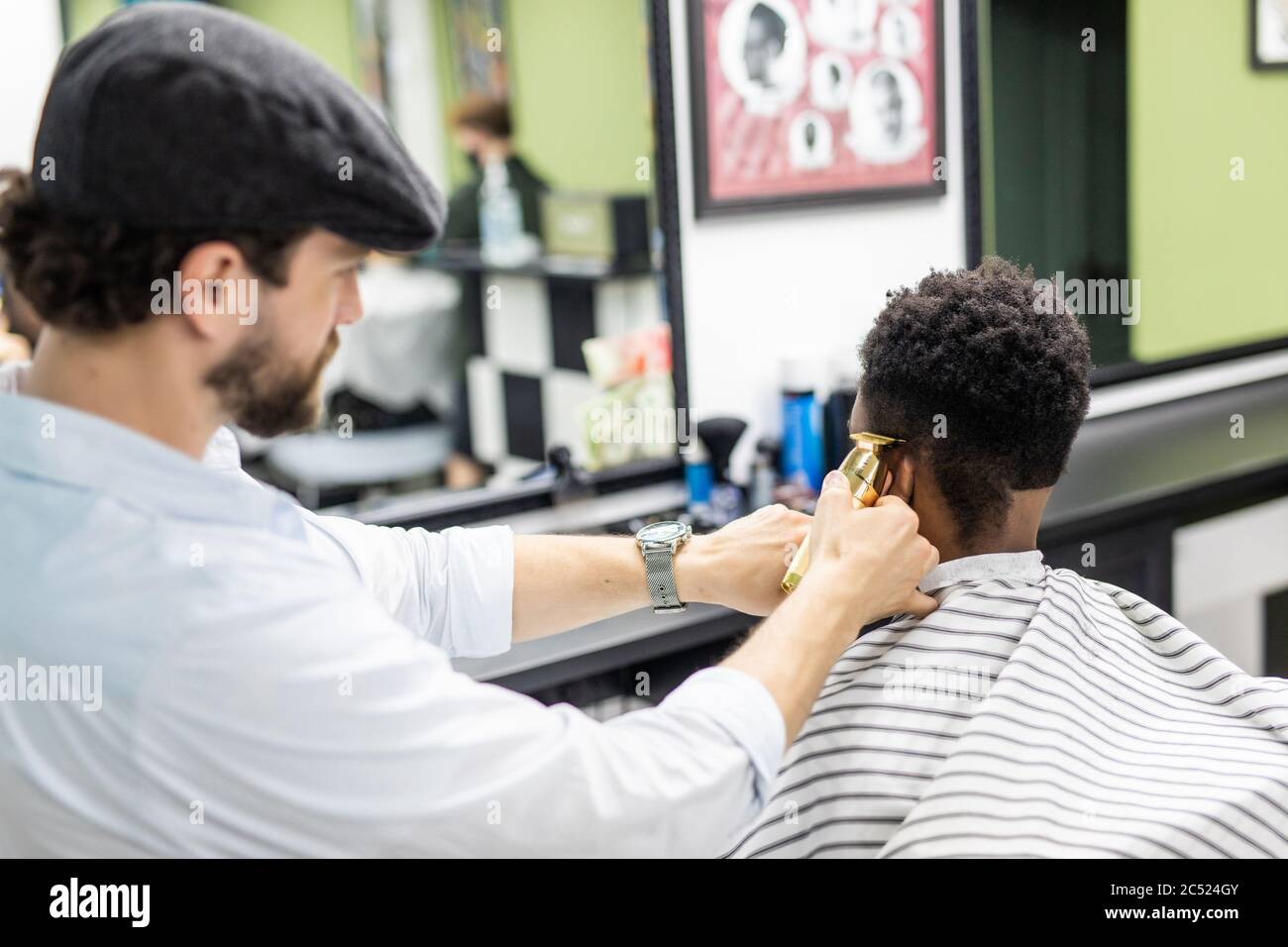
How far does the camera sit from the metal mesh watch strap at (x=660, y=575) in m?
1.52

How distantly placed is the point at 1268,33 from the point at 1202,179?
1.51 ft

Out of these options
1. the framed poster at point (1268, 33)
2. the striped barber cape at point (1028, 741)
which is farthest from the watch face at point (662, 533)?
the framed poster at point (1268, 33)

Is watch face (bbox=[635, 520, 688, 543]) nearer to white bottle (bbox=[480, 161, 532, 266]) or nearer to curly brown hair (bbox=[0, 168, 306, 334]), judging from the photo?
curly brown hair (bbox=[0, 168, 306, 334])

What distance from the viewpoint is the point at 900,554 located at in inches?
49.1

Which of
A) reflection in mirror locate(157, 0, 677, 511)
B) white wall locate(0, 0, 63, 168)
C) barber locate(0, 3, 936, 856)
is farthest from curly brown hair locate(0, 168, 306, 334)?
reflection in mirror locate(157, 0, 677, 511)

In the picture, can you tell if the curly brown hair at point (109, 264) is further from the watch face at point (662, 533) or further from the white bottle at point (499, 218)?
the white bottle at point (499, 218)

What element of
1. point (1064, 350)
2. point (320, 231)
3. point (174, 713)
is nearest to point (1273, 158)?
point (1064, 350)

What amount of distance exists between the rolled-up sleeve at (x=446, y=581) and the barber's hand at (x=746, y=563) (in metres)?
0.23

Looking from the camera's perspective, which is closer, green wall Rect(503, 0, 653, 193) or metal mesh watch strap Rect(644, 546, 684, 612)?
metal mesh watch strap Rect(644, 546, 684, 612)

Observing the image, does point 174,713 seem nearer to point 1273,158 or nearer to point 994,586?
point 994,586

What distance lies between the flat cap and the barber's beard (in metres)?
0.11

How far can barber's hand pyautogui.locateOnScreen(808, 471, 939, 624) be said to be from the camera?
119 centimetres

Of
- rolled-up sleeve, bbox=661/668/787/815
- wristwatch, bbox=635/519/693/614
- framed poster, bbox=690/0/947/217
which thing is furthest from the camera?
framed poster, bbox=690/0/947/217
